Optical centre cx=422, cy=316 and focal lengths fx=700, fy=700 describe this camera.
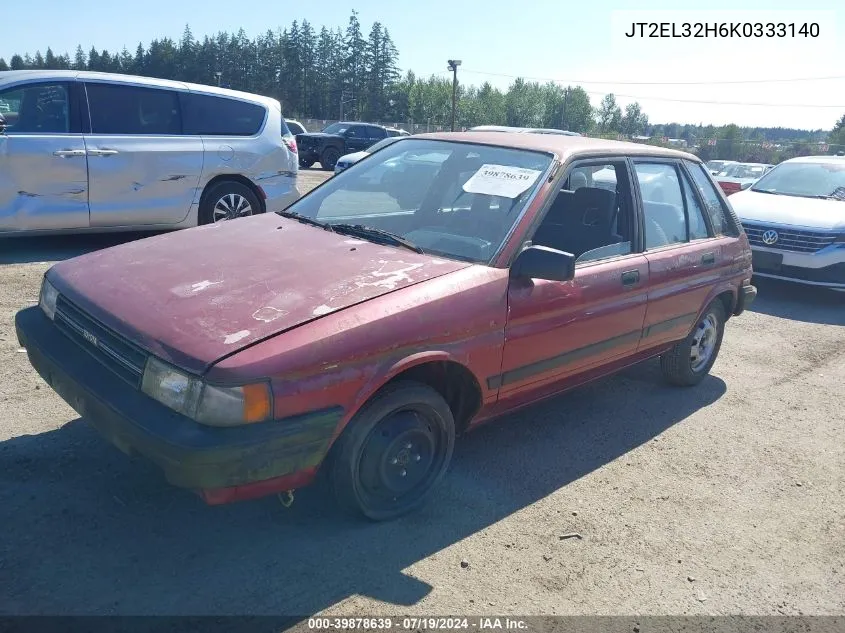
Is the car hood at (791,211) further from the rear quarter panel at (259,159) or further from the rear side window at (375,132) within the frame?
the rear side window at (375,132)

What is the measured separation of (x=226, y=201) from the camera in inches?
313

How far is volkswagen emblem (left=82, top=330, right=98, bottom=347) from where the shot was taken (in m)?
2.90

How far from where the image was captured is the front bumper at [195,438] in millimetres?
2420

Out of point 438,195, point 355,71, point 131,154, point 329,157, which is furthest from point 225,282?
point 355,71

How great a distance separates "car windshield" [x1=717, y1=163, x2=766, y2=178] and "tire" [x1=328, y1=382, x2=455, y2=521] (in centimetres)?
1675

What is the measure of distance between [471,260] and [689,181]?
230 cm

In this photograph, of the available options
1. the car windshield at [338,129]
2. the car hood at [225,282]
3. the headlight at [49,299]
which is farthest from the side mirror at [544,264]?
the car windshield at [338,129]

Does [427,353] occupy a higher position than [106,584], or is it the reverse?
[427,353]

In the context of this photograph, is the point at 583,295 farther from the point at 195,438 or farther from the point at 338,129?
the point at 338,129

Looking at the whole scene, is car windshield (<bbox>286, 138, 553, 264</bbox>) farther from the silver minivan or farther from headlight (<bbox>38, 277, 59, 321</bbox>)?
the silver minivan

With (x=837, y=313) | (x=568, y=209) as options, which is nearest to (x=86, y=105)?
(x=568, y=209)

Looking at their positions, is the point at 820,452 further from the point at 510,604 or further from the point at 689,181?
the point at 510,604

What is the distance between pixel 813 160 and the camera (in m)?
9.77

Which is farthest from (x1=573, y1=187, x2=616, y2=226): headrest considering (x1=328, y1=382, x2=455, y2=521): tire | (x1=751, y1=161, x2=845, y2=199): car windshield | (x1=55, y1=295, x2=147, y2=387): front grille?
(x1=751, y1=161, x2=845, y2=199): car windshield
